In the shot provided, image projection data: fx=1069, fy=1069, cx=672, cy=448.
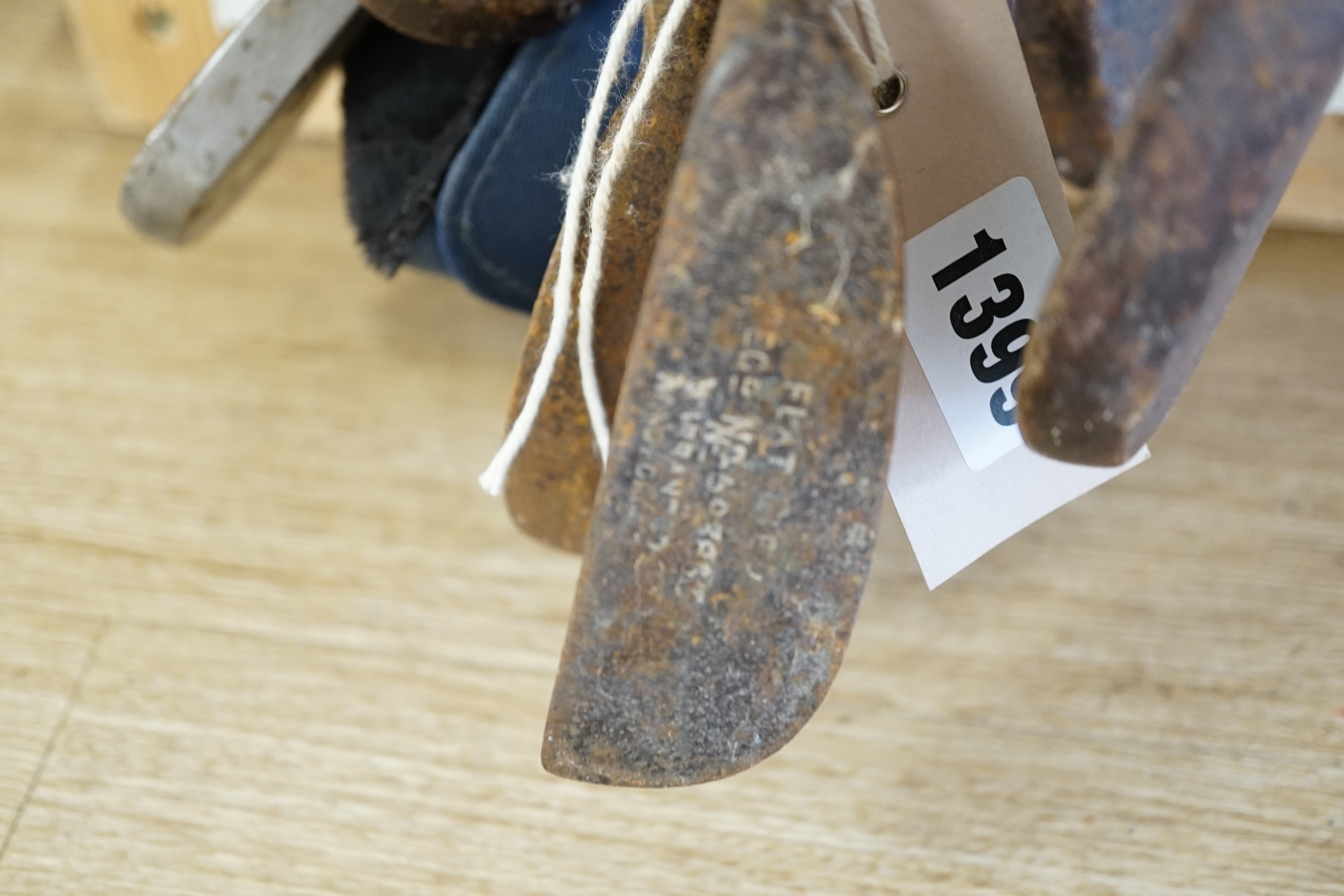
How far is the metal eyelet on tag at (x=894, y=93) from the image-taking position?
0.42 meters

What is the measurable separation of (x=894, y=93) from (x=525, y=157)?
21 cm

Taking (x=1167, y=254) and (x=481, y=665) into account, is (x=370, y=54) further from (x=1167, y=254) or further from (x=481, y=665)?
(x=1167, y=254)

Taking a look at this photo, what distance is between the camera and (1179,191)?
331mm

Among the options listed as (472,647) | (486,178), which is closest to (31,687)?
(472,647)

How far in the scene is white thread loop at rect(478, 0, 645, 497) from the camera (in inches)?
15.9

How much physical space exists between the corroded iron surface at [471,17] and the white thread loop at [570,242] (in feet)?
0.23

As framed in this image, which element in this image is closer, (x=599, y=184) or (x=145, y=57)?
(x=599, y=184)

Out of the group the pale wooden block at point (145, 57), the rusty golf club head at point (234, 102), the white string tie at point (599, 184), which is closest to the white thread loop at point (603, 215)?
the white string tie at point (599, 184)

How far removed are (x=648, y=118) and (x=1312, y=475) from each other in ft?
1.68

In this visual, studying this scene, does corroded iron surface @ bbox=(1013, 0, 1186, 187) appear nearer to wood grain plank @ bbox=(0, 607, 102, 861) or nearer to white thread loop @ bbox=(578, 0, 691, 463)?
white thread loop @ bbox=(578, 0, 691, 463)

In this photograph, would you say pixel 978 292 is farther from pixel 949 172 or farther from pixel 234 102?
pixel 234 102

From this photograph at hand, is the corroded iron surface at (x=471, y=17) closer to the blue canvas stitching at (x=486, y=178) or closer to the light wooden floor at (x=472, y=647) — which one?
the blue canvas stitching at (x=486, y=178)

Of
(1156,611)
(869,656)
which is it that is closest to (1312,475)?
(1156,611)

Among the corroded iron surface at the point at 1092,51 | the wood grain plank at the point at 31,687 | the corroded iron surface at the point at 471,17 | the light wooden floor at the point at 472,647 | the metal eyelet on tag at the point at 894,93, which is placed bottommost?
the light wooden floor at the point at 472,647
